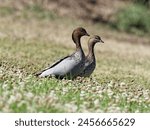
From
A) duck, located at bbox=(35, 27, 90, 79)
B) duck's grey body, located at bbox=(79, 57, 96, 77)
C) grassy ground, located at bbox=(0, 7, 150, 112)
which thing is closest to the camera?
grassy ground, located at bbox=(0, 7, 150, 112)

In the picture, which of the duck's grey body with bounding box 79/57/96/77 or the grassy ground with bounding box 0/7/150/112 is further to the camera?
the duck's grey body with bounding box 79/57/96/77

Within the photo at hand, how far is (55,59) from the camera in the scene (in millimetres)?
24125

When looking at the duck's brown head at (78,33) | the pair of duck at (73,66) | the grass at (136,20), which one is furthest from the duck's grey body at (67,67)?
the grass at (136,20)

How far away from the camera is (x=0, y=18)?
37625mm

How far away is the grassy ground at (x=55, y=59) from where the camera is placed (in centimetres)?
1119

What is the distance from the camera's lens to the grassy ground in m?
11.2

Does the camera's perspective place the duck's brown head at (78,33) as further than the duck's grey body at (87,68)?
Yes

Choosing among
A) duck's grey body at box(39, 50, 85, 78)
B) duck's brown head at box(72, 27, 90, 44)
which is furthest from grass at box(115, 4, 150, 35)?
duck's grey body at box(39, 50, 85, 78)

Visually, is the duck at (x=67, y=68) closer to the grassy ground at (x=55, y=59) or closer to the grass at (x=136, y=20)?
the grassy ground at (x=55, y=59)

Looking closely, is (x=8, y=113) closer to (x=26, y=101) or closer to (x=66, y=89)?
(x=26, y=101)

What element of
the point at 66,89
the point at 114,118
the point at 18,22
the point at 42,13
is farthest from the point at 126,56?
the point at 114,118

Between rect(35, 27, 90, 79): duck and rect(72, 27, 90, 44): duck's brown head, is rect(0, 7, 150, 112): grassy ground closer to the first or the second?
rect(35, 27, 90, 79): duck

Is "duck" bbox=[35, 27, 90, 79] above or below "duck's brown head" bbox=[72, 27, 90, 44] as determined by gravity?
below

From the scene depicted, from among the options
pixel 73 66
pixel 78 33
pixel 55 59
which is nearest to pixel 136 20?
pixel 55 59
